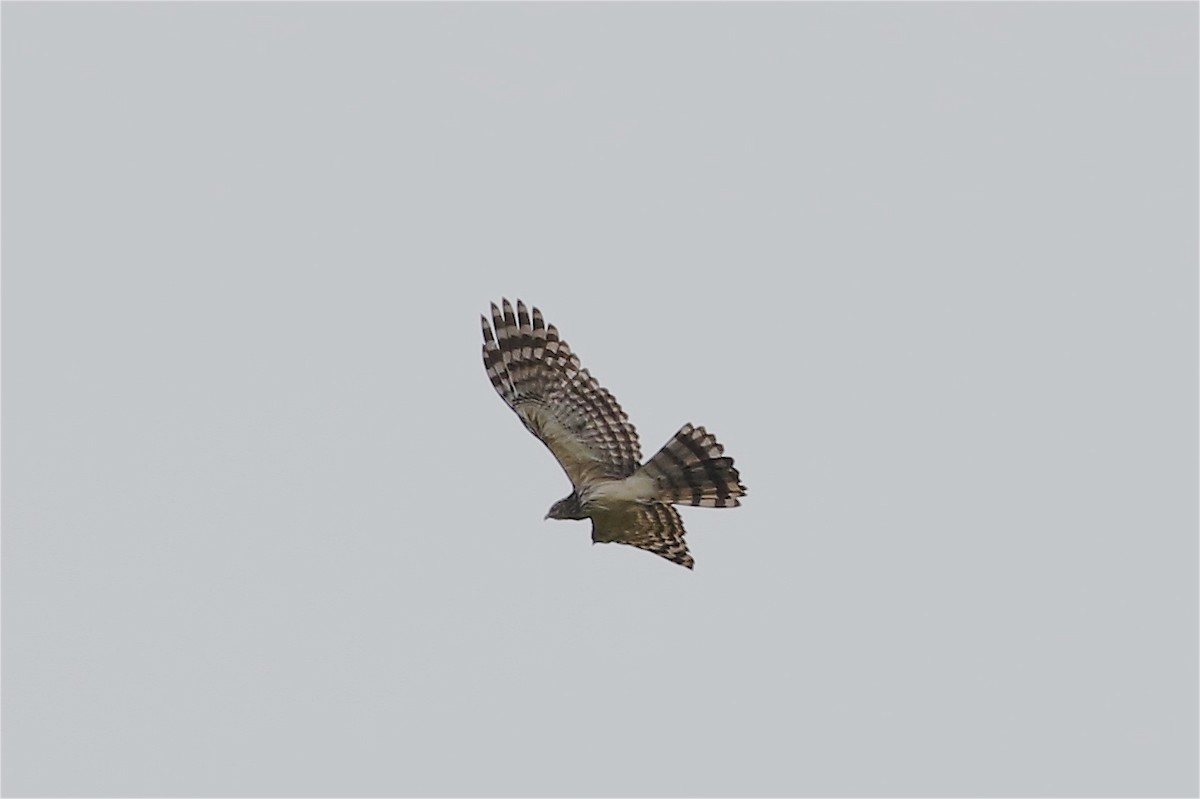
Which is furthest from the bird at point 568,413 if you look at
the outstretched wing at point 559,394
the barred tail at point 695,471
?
the barred tail at point 695,471

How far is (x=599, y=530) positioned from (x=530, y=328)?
1.76m

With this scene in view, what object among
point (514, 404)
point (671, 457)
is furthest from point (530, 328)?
point (671, 457)

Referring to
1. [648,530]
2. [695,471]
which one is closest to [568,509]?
[648,530]

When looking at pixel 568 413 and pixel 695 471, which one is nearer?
pixel 695 471

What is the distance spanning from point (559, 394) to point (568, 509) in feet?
3.08

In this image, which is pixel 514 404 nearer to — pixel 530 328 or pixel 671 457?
pixel 530 328

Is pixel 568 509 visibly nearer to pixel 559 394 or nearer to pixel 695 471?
pixel 559 394

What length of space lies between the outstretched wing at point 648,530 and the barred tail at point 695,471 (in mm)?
618

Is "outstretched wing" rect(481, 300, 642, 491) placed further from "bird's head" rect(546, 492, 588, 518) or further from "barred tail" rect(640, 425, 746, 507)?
"barred tail" rect(640, 425, 746, 507)

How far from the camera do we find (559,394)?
13914 mm

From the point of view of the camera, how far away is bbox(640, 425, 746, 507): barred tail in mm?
13070

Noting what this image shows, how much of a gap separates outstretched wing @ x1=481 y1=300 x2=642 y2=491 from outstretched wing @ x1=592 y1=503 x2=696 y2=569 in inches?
14.8

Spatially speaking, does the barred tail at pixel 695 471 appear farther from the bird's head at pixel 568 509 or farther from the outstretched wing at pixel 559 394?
the bird's head at pixel 568 509

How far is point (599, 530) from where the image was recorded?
1423 centimetres
